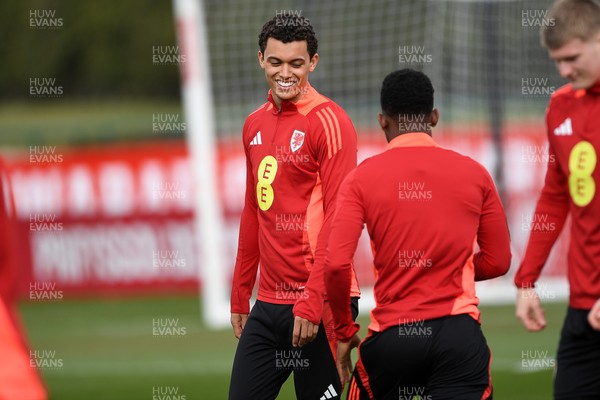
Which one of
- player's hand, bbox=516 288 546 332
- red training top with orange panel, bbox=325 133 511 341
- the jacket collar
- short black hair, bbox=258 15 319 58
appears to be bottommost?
player's hand, bbox=516 288 546 332

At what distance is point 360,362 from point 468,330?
0.44 meters

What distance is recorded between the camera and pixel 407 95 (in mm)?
4301

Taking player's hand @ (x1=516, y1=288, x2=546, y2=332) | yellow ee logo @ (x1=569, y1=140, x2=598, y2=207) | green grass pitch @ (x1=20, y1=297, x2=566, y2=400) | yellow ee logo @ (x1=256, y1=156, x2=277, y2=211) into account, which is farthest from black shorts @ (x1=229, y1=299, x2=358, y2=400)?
green grass pitch @ (x1=20, y1=297, x2=566, y2=400)

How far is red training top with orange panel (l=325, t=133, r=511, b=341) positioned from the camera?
4145mm

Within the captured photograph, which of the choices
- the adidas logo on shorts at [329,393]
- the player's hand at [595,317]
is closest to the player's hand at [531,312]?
the player's hand at [595,317]

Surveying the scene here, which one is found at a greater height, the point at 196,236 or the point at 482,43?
the point at 482,43

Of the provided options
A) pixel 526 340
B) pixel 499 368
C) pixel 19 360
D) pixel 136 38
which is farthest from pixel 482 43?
pixel 136 38

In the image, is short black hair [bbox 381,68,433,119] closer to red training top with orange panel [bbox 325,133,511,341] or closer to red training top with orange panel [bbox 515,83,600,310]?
red training top with orange panel [bbox 325,133,511,341]

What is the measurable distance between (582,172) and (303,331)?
53.4 inches

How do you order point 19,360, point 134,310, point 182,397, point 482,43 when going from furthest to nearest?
point 134,310, point 482,43, point 182,397, point 19,360

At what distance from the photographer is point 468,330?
4180 mm

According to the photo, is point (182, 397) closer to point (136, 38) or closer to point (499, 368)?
point (499, 368)

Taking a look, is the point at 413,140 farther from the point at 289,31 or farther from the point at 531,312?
the point at 289,31

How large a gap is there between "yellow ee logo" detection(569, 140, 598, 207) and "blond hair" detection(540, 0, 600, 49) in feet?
1.35
